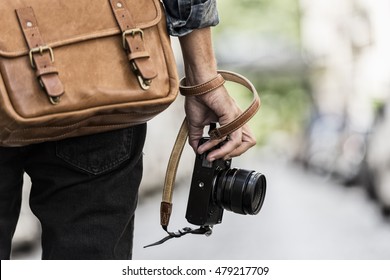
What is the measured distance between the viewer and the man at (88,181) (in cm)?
178

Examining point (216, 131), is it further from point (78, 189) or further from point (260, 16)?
point (260, 16)

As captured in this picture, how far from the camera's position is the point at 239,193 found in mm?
2090

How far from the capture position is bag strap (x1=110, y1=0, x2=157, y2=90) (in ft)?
5.86

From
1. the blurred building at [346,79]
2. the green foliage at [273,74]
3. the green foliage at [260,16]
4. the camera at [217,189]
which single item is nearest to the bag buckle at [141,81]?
the camera at [217,189]

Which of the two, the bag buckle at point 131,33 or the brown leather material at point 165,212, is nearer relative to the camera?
the bag buckle at point 131,33

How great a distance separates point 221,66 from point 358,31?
1525 millimetres

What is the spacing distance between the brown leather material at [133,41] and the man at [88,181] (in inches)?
4.3

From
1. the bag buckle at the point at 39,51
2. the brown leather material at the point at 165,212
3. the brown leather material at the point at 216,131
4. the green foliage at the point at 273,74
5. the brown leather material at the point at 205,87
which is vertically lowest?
the green foliage at the point at 273,74

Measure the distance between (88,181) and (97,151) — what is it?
0.06 m

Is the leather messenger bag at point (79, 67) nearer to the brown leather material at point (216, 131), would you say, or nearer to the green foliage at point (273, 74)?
the brown leather material at point (216, 131)

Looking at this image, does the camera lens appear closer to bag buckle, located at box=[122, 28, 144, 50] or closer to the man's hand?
the man's hand

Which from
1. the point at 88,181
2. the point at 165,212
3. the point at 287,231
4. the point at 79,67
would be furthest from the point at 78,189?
the point at 287,231

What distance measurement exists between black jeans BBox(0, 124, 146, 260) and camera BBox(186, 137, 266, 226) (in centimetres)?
27

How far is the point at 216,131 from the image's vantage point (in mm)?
1997
